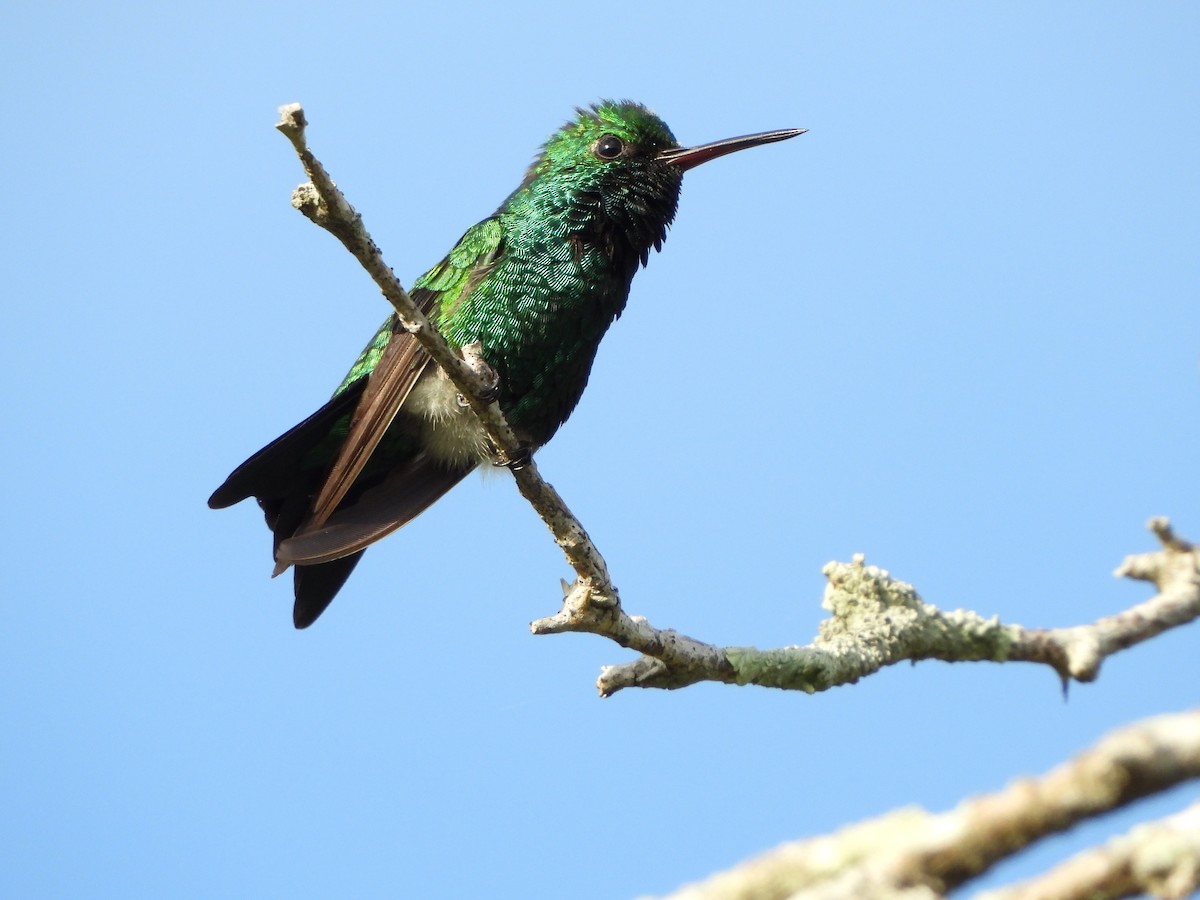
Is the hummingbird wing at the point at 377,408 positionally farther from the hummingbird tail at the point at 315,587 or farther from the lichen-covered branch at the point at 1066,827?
the lichen-covered branch at the point at 1066,827

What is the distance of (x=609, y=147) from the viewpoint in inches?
247

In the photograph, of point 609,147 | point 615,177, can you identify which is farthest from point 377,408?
point 609,147

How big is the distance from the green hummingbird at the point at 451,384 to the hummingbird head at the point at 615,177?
1 centimetres

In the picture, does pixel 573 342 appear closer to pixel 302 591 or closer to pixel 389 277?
pixel 302 591

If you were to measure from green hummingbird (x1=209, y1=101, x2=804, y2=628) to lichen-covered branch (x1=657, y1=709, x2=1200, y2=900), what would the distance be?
4.09 metres

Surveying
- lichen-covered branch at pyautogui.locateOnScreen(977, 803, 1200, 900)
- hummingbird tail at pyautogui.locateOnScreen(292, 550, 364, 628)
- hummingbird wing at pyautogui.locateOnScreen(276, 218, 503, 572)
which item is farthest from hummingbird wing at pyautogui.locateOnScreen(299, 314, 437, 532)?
lichen-covered branch at pyautogui.locateOnScreen(977, 803, 1200, 900)

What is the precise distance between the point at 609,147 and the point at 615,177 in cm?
25

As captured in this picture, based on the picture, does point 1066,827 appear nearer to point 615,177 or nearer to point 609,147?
point 615,177

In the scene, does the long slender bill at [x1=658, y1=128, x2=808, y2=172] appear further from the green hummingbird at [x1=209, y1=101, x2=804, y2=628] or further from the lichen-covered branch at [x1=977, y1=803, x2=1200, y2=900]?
the lichen-covered branch at [x1=977, y1=803, x2=1200, y2=900]

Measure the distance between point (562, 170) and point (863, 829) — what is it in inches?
188

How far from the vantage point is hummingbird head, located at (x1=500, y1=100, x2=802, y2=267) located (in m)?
5.86

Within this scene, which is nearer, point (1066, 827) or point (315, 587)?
point (1066, 827)

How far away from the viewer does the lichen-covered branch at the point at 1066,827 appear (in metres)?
1.32

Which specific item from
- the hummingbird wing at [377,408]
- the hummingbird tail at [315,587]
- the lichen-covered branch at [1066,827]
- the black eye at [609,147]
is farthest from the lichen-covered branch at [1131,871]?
the black eye at [609,147]
